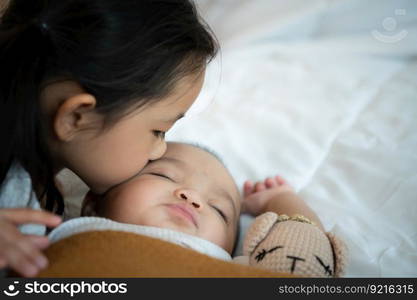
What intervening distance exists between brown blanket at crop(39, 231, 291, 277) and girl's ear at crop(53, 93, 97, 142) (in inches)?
6.4

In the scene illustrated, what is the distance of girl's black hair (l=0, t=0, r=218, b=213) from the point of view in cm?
73

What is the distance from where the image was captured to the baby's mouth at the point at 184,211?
868 mm

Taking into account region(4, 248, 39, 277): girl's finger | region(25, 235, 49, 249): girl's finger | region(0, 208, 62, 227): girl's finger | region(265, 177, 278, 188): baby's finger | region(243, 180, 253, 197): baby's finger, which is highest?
region(265, 177, 278, 188): baby's finger

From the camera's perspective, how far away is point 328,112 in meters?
1.21

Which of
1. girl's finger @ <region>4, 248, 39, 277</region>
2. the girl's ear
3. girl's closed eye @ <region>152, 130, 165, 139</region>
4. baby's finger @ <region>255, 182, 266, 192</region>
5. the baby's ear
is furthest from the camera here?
baby's finger @ <region>255, 182, 266, 192</region>

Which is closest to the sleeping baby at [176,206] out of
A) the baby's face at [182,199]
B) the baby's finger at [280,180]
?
the baby's face at [182,199]

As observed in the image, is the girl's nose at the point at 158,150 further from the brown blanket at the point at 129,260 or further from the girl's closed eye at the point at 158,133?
the brown blanket at the point at 129,260

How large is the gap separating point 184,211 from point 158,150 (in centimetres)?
12

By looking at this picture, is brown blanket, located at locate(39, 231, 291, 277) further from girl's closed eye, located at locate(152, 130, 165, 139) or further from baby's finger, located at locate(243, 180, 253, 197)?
baby's finger, located at locate(243, 180, 253, 197)

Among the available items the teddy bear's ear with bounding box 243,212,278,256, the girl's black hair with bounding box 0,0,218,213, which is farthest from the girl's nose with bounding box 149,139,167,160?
the teddy bear's ear with bounding box 243,212,278,256

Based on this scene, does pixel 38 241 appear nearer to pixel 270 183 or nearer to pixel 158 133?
pixel 158 133

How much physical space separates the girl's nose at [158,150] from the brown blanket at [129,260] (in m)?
0.20

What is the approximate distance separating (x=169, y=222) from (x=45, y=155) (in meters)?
0.23

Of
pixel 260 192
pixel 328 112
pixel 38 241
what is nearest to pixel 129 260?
pixel 38 241
